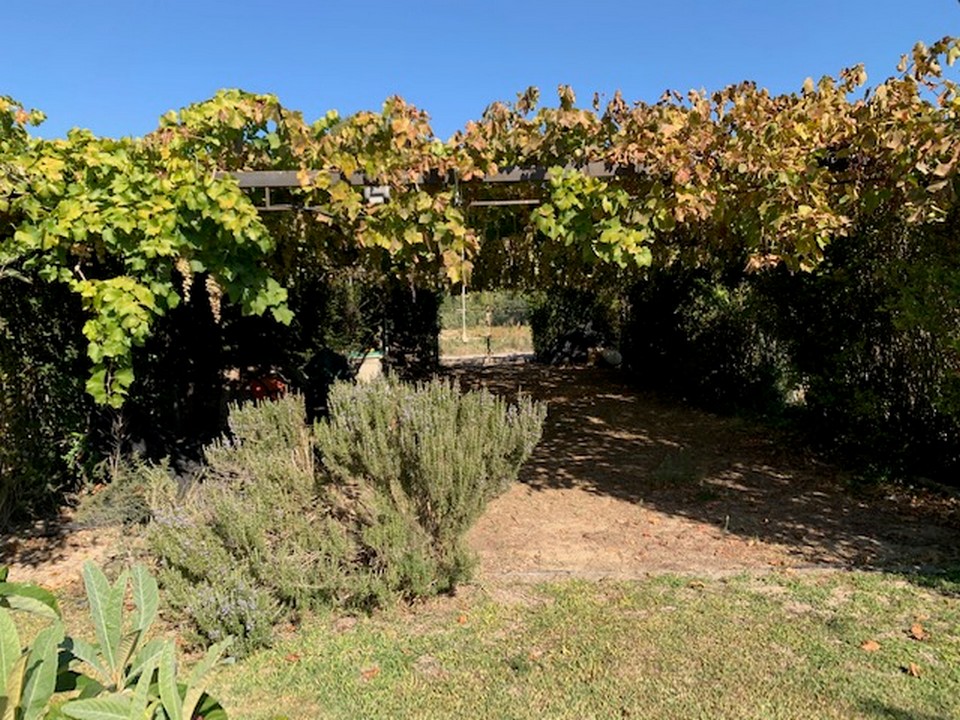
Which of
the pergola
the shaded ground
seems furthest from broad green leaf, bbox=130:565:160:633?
the shaded ground

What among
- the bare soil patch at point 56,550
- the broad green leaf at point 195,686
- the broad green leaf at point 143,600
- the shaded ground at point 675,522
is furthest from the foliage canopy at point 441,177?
the broad green leaf at point 195,686

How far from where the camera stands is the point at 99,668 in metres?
1.15

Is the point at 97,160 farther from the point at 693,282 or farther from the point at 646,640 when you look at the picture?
the point at 693,282

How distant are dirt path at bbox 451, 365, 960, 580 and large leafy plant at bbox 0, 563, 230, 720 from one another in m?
3.05

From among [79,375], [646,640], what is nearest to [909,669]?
[646,640]

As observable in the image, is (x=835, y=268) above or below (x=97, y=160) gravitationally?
below

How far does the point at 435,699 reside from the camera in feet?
9.11

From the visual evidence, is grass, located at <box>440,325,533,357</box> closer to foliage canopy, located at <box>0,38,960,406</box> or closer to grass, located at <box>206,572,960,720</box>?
foliage canopy, located at <box>0,38,960,406</box>

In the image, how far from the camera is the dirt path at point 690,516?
4293mm

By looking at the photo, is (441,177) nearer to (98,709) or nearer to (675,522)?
(675,522)

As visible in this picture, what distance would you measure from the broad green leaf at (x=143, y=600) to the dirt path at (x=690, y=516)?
294 cm

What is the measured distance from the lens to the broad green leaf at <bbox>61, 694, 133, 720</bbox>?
902 millimetres

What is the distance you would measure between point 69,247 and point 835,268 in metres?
6.04

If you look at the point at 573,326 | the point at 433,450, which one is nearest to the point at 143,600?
the point at 433,450
